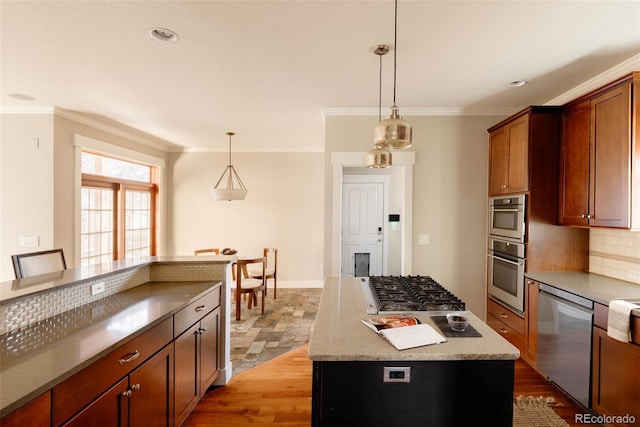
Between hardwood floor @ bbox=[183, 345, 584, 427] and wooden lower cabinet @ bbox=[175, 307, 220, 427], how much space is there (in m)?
0.16

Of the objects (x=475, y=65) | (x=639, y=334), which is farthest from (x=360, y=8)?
(x=639, y=334)

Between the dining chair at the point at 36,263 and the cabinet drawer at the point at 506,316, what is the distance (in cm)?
396

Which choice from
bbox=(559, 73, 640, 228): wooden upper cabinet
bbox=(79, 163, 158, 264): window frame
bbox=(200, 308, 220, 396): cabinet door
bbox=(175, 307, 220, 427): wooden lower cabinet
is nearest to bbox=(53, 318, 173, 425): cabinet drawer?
bbox=(175, 307, 220, 427): wooden lower cabinet

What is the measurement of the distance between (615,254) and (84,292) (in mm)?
3859

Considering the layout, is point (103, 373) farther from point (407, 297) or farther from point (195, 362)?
point (407, 297)

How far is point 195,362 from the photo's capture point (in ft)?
6.97

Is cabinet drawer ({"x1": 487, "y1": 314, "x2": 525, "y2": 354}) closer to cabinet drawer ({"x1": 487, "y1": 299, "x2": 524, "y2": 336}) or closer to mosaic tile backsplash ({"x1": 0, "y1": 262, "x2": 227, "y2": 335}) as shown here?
cabinet drawer ({"x1": 487, "y1": 299, "x2": 524, "y2": 336})

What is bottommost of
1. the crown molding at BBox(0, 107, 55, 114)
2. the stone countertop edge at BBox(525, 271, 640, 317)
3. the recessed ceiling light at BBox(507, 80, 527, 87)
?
the stone countertop edge at BBox(525, 271, 640, 317)

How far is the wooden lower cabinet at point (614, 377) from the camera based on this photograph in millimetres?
1782

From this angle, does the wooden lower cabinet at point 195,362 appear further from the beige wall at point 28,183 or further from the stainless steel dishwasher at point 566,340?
the stainless steel dishwasher at point 566,340

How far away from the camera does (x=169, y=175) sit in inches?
233

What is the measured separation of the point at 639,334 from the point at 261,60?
2.99 metres

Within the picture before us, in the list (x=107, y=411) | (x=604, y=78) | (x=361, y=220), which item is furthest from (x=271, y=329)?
(x=604, y=78)

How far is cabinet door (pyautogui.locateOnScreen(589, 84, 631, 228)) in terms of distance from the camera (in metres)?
2.10
